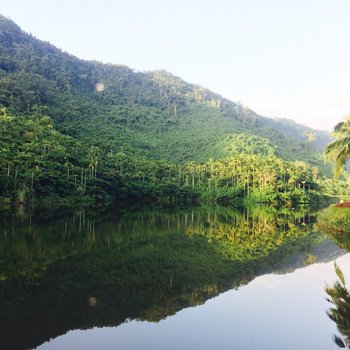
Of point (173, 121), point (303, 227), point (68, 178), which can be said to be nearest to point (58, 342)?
point (303, 227)

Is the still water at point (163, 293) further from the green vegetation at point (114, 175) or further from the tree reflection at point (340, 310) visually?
the green vegetation at point (114, 175)

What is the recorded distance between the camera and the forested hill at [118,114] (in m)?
116

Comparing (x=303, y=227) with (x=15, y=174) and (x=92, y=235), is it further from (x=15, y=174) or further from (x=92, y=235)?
(x=15, y=174)

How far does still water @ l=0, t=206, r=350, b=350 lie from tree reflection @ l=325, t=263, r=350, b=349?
25cm

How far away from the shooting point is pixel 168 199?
299ft

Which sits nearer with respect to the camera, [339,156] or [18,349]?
[18,349]

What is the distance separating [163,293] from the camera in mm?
14320

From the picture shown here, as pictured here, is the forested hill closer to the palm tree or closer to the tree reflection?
Answer: the palm tree

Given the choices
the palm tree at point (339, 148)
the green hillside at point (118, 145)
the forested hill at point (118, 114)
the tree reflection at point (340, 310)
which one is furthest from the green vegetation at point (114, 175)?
the tree reflection at point (340, 310)

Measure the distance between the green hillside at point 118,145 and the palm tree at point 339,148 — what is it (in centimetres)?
4537

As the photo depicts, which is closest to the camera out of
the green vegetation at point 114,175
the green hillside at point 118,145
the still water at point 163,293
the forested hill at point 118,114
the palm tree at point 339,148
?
the still water at point 163,293

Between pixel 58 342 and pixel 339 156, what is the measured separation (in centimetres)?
2545

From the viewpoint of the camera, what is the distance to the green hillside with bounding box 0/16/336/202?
70.9m

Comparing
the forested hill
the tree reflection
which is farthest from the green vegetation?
the tree reflection
